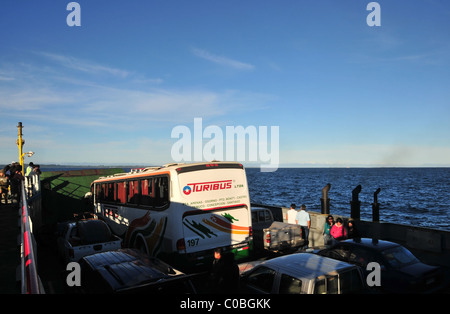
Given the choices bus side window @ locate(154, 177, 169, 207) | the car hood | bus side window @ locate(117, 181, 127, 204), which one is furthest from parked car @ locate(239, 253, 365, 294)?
bus side window @ locate(117, 181, 127, 204)

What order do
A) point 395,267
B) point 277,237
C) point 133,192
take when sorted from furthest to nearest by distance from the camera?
1. point 133,192
2. point 277,237
3. point 395,267

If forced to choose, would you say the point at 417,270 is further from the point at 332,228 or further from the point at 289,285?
the point at 332,228

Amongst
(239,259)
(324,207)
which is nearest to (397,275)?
(239,259)

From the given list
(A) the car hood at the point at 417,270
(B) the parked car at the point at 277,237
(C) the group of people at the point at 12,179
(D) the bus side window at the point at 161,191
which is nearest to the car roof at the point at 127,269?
(D) the bus side window at the point at 161,191

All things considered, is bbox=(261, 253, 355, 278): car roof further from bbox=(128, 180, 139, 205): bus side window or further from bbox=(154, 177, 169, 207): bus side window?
bbox=(128, 180, 139, 205): bus side window

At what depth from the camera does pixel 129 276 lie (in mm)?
6207

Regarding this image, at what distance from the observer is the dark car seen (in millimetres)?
7555

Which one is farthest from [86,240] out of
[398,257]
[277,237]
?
[398,257]

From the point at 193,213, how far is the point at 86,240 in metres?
4.16

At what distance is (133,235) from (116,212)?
296 cm

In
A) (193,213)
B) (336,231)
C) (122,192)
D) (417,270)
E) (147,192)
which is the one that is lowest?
(336,231)

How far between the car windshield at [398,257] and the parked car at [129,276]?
17.0ft

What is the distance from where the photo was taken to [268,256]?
13.5 m

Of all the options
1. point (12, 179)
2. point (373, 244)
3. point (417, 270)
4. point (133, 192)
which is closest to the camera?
point (417, 270)
